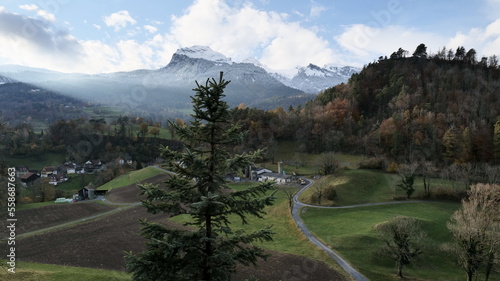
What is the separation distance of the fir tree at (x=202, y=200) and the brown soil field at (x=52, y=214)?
5747cm

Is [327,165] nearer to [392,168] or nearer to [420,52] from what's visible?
[392,168]

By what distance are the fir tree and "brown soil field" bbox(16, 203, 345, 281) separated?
55.4 feet

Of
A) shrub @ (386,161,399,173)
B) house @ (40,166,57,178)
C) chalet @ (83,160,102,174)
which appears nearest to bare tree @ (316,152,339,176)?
shrub @ (386,161,399,173)

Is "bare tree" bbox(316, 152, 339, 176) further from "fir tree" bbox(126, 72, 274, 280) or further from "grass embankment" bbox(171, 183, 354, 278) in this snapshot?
"fir tree" bbox(126, 72, 274, 280)

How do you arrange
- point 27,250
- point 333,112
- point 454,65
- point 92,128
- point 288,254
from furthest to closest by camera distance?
1. point 92,128
2. point 454,65
3. point 333,112
4. point 27,250
5. point 288,254

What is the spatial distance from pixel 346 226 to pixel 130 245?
35.2 metres

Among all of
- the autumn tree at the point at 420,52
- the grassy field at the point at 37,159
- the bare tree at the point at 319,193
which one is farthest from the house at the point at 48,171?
the autumn tree at the point at 420,52

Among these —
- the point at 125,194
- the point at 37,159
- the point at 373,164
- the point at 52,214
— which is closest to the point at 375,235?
the point at 373,164

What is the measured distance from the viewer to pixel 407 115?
347ft

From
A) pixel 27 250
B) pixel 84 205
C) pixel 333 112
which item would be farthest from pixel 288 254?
pixel 333 112

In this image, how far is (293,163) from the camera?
4077 inches

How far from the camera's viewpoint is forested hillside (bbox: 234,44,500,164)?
8838 centimetres

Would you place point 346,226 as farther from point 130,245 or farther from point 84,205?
point 84,205

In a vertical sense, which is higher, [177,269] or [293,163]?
[177,269]
